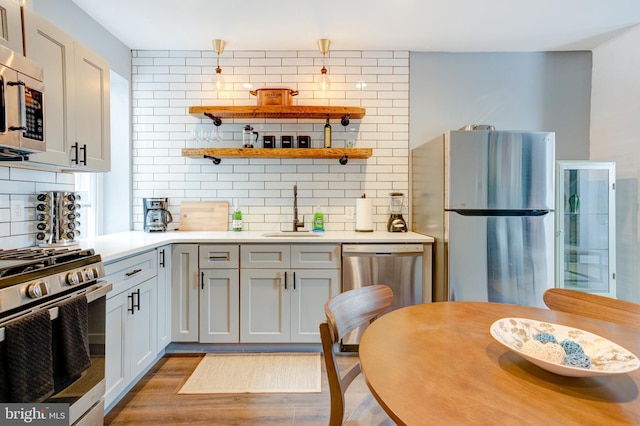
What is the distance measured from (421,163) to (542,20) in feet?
4.77

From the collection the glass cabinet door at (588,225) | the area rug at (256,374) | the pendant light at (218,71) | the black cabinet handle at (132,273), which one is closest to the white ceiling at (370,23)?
the pendant light at (218,71)

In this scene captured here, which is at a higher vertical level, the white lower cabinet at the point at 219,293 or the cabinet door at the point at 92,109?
the cabinet door at the point at 92,109

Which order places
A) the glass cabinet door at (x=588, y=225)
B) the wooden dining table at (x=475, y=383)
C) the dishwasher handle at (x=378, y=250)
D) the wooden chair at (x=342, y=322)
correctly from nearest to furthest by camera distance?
1. the wooden dining table at (x=475, y=383)
2. the wooden chair at (x=342, y=322)
3. the dishwasher handle at (x=378, y=250)
4. the glass cabinet door at (x=588, y=225)

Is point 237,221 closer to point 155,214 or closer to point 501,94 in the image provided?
point 155,214

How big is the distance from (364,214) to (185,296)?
167cm

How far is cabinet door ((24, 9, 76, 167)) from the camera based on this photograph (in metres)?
1.65

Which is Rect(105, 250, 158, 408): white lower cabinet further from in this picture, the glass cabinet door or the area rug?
the glass cabinet door

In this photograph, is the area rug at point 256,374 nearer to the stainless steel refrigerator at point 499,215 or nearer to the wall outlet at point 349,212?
the stainless steel refrigerator at point 499,215

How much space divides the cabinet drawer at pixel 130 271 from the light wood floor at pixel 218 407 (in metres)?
0.72

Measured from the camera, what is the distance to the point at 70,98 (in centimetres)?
189

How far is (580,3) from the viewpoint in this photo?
242 centimetres

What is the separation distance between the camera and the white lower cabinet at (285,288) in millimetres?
2578

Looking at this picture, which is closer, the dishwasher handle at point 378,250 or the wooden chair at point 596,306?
the wooden chair at point 596,306

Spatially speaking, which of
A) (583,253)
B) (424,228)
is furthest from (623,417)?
(583,253)
